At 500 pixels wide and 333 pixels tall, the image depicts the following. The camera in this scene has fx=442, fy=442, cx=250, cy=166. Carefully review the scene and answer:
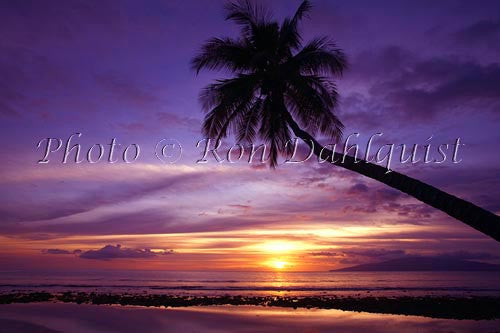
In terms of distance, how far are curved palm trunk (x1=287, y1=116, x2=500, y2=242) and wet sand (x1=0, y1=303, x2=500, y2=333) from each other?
652 centimetres

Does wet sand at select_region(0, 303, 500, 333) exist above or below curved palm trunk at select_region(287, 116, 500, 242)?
below

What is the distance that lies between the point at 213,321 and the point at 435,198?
11286mm

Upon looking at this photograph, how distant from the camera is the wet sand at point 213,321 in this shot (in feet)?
51.6

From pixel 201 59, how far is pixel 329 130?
5.26 m

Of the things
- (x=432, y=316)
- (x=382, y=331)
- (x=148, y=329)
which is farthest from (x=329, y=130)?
(x=432, y=316)

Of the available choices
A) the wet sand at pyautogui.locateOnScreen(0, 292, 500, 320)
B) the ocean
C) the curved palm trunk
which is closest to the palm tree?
the curved palm trunk

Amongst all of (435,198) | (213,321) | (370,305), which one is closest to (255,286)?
(370,305)

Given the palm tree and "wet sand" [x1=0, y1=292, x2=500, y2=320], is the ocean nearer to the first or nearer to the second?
"wet sand" [x1=0, y1=292, x2=500, y2=320]

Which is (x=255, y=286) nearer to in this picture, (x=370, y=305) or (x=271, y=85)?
(x=370, y=305)

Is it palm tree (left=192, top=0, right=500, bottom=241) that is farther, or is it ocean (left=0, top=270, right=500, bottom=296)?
ocean (left=0, top=270, right=500, bottom=296)

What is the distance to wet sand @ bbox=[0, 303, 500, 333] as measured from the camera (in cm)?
1572

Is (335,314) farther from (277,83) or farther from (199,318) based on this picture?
(277,83)

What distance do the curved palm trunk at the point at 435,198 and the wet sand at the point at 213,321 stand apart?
21.4 feet

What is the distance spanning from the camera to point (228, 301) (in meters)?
27.0
